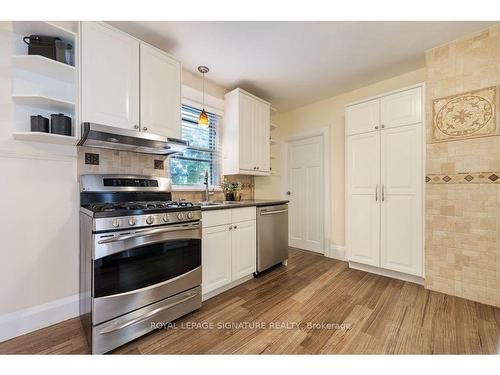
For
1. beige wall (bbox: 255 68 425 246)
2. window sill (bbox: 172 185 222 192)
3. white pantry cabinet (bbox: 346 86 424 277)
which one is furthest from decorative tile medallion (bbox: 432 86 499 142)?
window sill (bbox: 172 185 222 192)

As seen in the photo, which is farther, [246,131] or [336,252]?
[336,252]

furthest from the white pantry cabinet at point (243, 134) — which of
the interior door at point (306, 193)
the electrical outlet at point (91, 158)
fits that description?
the electrical outlet at point (91, 158)

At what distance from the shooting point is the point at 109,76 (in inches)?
68.9

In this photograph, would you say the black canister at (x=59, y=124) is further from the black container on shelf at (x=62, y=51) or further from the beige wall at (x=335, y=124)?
the beige wall at (x=335, y=124)

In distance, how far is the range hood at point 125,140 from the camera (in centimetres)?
162

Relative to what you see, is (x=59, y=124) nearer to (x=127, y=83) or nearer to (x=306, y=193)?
(x=127, y=83)

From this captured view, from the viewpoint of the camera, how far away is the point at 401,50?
231cm

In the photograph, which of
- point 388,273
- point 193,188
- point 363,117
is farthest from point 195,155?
point 388,273

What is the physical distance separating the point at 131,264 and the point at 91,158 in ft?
3.55

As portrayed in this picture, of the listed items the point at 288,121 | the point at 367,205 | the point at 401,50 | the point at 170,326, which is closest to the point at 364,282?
the point at 367,205

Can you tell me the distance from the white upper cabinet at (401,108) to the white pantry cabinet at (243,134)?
61.7 inches

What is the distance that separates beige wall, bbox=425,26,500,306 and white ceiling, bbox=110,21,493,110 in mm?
234

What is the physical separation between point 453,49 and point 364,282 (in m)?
2.62
